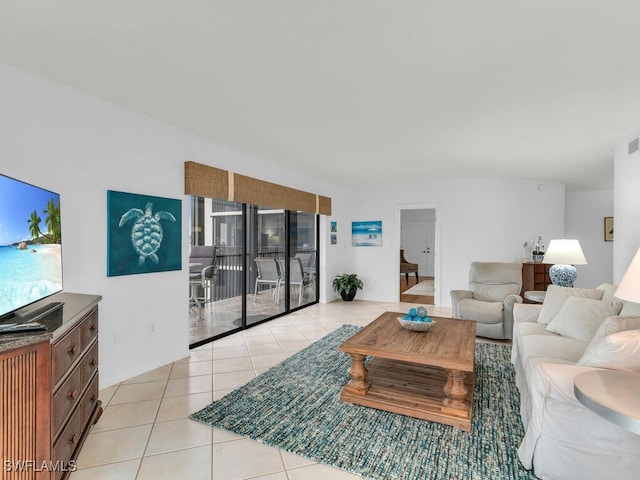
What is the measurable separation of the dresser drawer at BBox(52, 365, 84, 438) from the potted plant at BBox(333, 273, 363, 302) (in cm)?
503

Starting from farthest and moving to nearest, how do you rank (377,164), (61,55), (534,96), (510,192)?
(510,192) < (377,164) < (534,96) < (61,55)

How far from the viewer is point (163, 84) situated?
252cm

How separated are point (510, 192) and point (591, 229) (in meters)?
2.84

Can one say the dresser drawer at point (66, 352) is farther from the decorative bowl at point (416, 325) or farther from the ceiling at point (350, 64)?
the decorative bowl at point (416, 325)

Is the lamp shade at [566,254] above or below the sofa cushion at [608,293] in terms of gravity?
above

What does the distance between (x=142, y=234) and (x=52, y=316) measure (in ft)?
4.74

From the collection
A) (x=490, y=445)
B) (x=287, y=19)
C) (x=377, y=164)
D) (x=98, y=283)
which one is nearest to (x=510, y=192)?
(x=377, y=164)

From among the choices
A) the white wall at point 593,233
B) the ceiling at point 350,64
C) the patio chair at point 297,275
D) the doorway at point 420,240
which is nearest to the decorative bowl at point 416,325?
the ceiling at point 350,64

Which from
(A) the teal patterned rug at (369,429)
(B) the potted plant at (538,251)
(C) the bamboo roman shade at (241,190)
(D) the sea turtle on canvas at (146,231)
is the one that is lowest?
(A) the teal patterned rug at (369,429)

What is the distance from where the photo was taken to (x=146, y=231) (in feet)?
10.4

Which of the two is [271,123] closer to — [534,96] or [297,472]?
[534,96]

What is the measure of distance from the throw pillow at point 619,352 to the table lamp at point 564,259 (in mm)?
2702

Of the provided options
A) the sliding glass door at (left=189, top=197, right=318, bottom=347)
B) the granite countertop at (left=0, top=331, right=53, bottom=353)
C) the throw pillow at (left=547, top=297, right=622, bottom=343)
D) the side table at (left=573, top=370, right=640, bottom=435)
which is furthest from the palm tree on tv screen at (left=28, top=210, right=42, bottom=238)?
the throw pillow at (left=547, top=297, right=622, bottom=343)

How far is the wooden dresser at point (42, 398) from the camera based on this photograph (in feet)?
4.65
